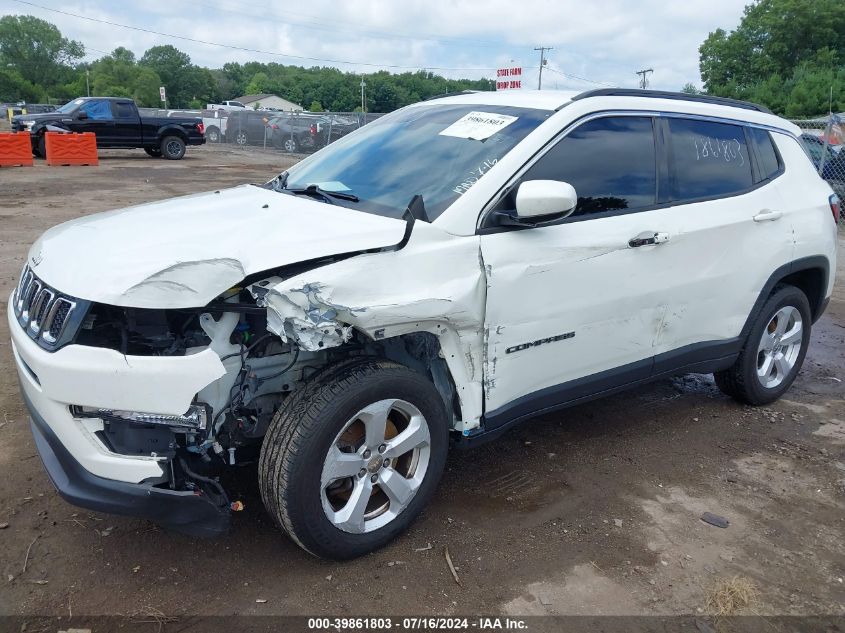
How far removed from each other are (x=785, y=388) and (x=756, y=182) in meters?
1.54

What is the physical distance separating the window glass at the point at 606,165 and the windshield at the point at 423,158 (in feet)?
0.64

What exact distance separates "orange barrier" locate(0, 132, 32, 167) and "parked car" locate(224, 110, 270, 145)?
12.3 metres

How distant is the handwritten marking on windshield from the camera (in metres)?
3.17

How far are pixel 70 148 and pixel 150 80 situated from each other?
265ft

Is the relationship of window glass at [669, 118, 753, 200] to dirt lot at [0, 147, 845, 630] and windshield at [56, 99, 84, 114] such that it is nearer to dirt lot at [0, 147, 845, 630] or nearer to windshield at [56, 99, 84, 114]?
dirt lot at [0, 147, 845, 630]

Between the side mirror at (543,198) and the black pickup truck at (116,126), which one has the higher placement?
the black pickup truck at (116,126)

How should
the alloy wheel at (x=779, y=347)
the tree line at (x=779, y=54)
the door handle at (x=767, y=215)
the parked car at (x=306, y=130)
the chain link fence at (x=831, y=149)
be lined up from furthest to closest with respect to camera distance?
the tree line at (x=779, y=54)
the parked car at (x=306, y=130)
the chain link fence at (x=831, y=149)
the alloy wheel at (x=779, y=347)
the door handle at (x=767, y=215)

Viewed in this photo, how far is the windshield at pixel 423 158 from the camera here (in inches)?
128

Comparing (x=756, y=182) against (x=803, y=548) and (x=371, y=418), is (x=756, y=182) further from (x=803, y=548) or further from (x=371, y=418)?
(x=371, y=418)

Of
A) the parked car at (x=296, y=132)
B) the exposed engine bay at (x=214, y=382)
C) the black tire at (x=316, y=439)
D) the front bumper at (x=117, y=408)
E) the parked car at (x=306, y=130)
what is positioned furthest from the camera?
the parked car at (x=296, y=132)

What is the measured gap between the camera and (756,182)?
4375 millimetres

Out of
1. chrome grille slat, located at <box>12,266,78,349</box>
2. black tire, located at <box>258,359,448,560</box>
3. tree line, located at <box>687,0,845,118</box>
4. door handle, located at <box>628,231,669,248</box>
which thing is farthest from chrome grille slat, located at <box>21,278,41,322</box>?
tree line, located at <box>687,0,845,118</box>

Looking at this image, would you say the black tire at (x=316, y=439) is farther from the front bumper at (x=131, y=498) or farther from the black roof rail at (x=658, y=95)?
the black roof rail at (x=658, y=95)

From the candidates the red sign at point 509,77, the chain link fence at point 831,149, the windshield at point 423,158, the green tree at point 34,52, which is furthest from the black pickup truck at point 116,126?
the green tree at point 34,52
